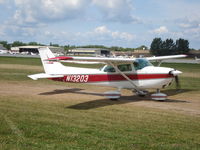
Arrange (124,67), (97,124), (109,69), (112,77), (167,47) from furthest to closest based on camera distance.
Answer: (167,47)
(109,69)
(112,77)
(124,67)
(97,124)

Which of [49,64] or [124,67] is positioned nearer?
[124,67]

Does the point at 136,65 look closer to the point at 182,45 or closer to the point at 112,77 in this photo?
the point at 112,77

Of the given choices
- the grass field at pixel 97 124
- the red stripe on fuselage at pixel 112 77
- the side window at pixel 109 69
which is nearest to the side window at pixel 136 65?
the red stripe on fuselage at pixel 112 77

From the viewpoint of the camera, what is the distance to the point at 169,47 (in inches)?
4067

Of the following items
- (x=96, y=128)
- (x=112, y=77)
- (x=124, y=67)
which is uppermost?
(x=124, y=67)

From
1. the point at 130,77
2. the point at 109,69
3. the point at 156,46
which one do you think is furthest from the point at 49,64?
the point at 156,46

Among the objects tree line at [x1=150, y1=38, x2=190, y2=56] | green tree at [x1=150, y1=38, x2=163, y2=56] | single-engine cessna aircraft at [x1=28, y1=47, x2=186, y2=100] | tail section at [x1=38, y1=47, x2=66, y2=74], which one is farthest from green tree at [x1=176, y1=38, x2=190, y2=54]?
single-engine cessna aircraft at [x1=28, y1=47, x2=186, y2=100]

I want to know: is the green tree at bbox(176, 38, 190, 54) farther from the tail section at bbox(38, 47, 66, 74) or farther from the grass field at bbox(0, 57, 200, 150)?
the grass field at bbox(0, 57, 200, 150)

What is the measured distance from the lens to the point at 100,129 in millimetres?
6949

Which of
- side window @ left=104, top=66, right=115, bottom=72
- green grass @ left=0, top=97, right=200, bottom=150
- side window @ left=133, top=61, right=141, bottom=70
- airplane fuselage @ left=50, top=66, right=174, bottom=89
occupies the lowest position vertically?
green grass @ left=0, top=97, right=200, bottom=150

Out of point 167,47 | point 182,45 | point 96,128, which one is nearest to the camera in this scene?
point 96,128

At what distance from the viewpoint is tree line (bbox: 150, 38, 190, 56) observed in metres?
101

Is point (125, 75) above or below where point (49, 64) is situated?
below

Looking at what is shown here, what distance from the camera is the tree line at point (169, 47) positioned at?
10094 centimetres
